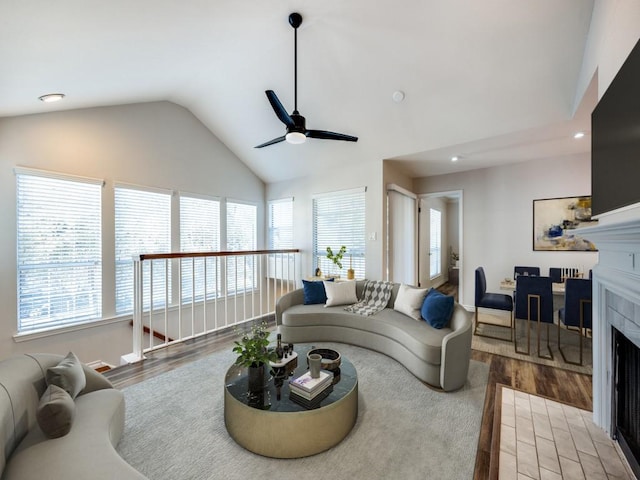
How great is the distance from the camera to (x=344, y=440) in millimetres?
1873

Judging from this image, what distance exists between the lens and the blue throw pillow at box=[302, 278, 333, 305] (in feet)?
12.9

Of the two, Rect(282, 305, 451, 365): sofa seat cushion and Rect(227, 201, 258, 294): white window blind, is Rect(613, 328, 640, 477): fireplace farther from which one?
Rect(227, 201, 258, 294): white window blind

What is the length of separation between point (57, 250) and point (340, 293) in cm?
369

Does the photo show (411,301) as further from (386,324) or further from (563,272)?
(563,272)

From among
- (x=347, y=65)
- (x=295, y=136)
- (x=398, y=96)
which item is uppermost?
(x=347, y=65)

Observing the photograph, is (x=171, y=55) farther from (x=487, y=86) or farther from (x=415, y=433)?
(x=415, y=433)

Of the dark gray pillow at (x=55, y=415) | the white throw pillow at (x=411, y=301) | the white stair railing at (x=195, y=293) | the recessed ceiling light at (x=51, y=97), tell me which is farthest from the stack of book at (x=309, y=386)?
the recessed ceiling light at (x=51, y=97)

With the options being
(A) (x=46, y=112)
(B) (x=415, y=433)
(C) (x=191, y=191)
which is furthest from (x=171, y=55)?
(B) (x=415, y=433)

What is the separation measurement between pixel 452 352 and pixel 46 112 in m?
5.34

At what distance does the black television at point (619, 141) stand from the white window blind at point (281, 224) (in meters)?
4.68

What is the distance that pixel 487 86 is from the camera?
306 centimetres

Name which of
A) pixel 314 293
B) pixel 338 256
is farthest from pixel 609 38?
pixel 338 256

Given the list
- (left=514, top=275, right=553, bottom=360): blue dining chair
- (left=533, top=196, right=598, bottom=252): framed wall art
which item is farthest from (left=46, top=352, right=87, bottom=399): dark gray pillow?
(left=533, top=196, right=598, bottom=252): framed wall art

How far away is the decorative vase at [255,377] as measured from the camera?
A: 1937 mm
